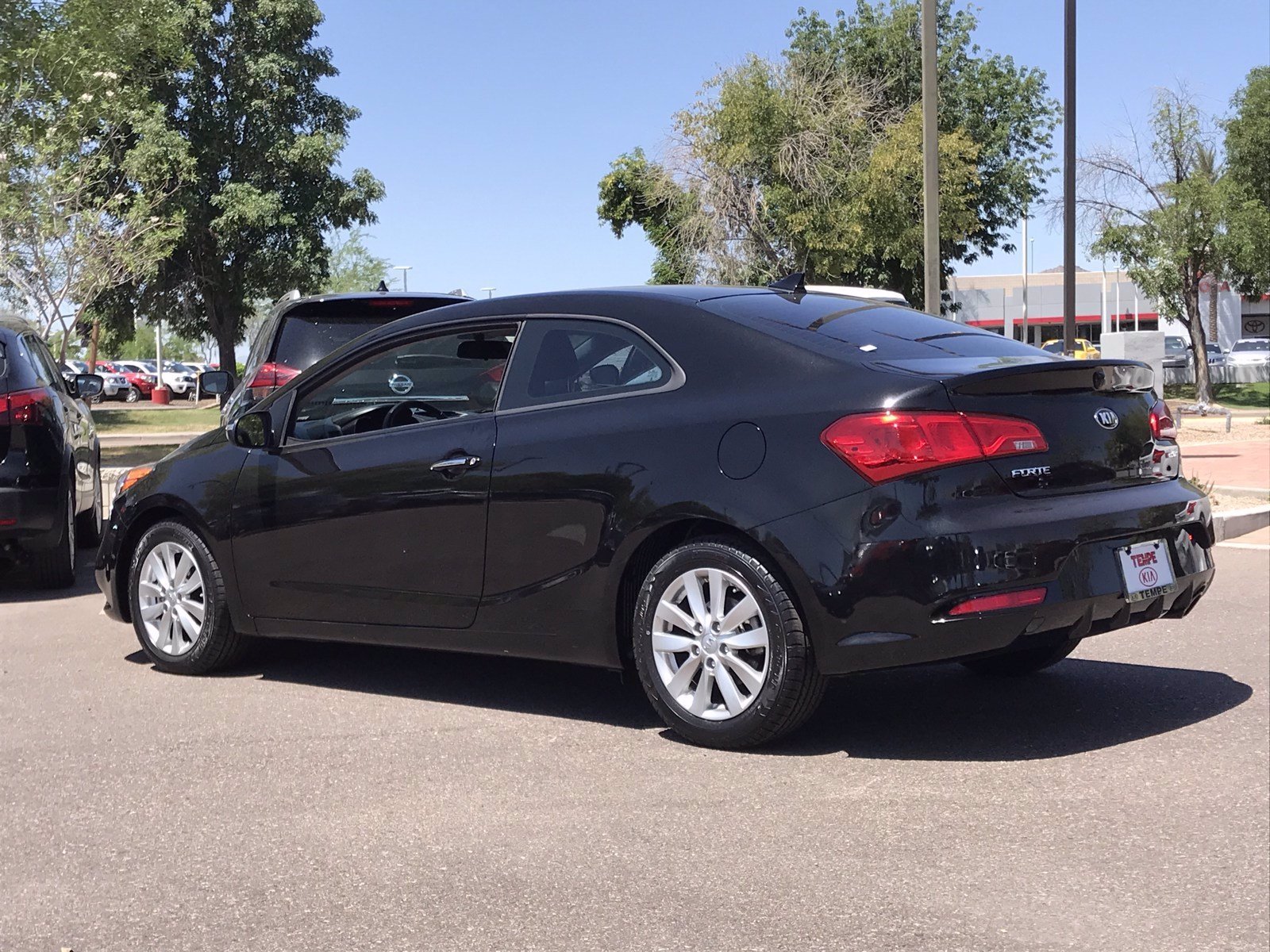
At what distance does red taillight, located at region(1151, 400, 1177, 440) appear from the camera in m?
5.37

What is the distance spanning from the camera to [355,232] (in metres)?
87.1

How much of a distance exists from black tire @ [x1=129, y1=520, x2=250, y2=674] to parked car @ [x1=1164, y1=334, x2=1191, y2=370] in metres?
48.5

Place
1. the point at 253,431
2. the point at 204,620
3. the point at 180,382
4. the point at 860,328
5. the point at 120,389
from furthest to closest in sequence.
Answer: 1. the point at 180,382
2. the point at 120,389
3. the point at 204,620
4. the point at 253,431
5. the point at 860,328

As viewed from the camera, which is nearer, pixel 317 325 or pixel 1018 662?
pixel 1018 662

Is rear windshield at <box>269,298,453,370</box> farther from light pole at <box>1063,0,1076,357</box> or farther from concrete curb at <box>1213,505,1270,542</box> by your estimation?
light pole at <box>1063,0,1076,357</box>

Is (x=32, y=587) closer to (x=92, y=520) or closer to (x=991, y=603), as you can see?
(x=92, y=520)

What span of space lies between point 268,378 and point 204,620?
3.03 metres

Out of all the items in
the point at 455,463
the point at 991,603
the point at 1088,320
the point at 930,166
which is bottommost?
the point at 991,603

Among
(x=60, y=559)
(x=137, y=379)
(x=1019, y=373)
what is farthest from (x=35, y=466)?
(x=137, y=379)

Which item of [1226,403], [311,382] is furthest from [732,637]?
[1226,403]

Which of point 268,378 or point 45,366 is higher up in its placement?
point 45,366

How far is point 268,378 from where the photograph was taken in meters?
9.20

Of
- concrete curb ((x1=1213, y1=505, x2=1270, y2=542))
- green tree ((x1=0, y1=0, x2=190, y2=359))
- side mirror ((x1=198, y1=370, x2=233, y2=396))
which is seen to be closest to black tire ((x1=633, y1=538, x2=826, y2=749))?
side mirror ((x1=198, y1=370, x2=233, y2=396))

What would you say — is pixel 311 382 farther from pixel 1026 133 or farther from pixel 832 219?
pixel 1026 133
